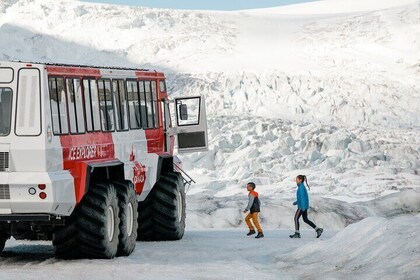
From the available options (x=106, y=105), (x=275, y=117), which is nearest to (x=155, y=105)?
(x=106, y=105)

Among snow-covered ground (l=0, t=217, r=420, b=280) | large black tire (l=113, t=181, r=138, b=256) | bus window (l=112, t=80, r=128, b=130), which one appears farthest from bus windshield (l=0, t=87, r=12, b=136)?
bus window (l=112, t=80, r=128, b=130)

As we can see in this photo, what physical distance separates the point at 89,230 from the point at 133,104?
3765mm

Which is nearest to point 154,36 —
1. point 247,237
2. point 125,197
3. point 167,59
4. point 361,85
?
point 167,59

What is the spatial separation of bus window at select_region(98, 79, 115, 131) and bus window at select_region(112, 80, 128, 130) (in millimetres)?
256

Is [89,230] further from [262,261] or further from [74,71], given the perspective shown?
[262,261]

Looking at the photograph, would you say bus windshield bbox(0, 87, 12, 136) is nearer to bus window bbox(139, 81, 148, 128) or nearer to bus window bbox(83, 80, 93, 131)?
bus window bbox(83, 80, 93, 131)

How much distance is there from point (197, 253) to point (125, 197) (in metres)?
1.71

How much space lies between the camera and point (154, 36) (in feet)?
229

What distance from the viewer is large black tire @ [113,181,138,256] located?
16.1 metres

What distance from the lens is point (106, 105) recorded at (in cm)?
1648

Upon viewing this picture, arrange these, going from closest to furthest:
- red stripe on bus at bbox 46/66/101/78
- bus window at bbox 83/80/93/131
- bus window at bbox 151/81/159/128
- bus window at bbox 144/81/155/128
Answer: red stripe on bus at bbox 46/66/101/78
bus window at bbox 83/80/93/131
bus window at bbox 144/81/155/128
bus window at bbox 151/81/159/128

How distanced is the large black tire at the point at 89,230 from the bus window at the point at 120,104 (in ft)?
6.49

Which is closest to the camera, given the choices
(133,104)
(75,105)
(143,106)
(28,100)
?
(28,100)

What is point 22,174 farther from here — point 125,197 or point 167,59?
point 167,59
